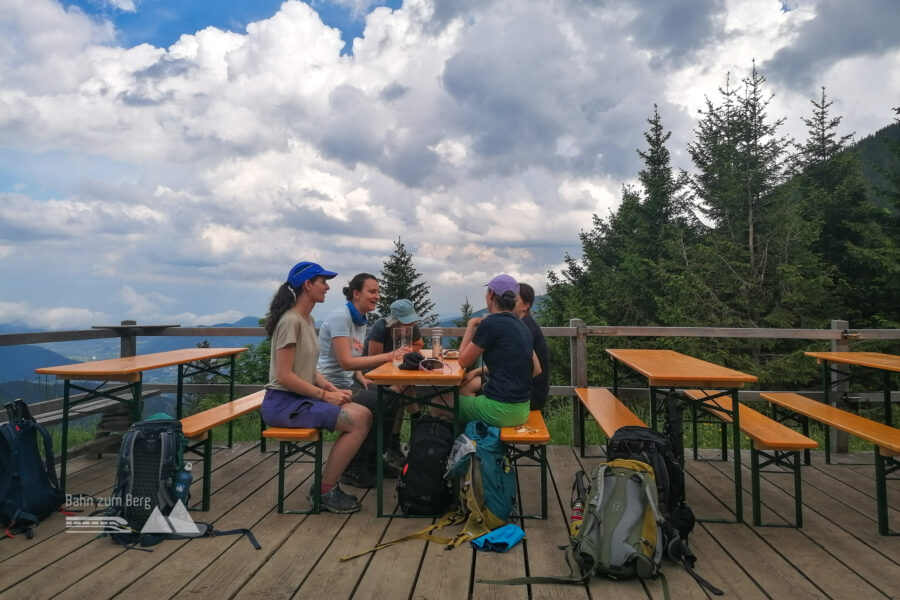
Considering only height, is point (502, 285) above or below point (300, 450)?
above

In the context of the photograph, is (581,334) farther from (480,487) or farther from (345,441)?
(345,441)

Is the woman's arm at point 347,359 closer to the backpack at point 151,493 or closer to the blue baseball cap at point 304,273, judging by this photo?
the blue baseball cap at point 304,273

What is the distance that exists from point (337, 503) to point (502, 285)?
1707mm

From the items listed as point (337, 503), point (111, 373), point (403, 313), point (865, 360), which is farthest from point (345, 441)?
point (865, 360)

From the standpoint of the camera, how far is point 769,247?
20.4 metres

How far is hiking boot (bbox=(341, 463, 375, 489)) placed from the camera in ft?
13.7

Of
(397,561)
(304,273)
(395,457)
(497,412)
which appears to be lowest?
(397,561)

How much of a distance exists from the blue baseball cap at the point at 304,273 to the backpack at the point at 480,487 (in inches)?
53.6

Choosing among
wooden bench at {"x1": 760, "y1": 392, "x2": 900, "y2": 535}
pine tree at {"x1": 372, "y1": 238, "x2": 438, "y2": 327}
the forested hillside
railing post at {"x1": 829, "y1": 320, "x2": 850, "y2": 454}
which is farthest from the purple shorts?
pine tree at {"x1": 372, "y1": 238, "x2": 438, "y2": 327}

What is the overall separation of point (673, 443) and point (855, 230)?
69.6 ft

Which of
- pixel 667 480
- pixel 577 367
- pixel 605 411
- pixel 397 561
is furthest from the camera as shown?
pixel 577 367

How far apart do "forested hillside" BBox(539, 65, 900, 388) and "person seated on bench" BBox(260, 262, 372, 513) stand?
16.6 metres

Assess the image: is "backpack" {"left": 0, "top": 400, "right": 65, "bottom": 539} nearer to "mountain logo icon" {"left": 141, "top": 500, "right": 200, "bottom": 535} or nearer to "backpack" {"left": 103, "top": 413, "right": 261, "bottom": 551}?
"backpack" {"left": 103, "top": 413, "right": 261, "bottom": 551}

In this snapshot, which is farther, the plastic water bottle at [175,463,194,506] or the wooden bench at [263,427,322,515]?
the wooden bench at [263,427,322,515]
